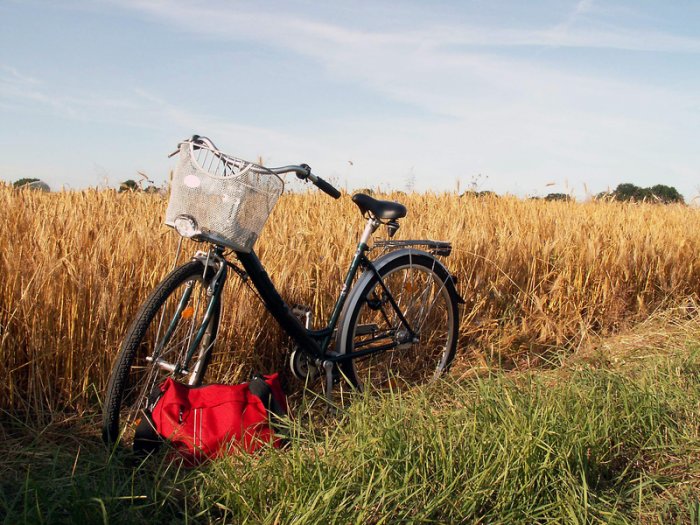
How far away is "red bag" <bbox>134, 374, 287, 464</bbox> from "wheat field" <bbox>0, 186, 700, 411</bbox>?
517 mm

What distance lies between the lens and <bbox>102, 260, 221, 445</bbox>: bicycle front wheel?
2.62 meters

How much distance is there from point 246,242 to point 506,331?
7.43 feet

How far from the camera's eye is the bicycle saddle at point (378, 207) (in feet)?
11.1

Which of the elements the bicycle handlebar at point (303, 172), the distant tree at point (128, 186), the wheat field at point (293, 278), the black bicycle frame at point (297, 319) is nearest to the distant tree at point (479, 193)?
the wheat field at point (293, 278)

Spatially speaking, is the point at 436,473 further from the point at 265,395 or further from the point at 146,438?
the point at 146,438

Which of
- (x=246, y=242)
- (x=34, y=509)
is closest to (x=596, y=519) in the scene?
(x=246, y=242)

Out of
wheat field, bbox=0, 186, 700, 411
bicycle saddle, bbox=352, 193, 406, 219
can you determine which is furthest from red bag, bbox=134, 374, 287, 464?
bicycle saddle, bbox=352, 193, 406, 219

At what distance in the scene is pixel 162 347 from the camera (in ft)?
9.11

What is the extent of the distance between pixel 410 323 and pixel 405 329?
0.19m

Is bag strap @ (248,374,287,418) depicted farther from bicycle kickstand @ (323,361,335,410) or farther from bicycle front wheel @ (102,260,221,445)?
bicycle kickstand @ (323,361,335,410)

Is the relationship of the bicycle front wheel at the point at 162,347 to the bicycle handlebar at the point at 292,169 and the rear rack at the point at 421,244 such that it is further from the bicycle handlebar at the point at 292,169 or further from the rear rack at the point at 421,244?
the rear rack at the point at 421,244

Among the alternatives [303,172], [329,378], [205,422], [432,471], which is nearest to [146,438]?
[205,422]

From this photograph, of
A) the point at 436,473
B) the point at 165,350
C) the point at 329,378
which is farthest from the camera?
the point at 329,378

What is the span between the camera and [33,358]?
306 centimetres
